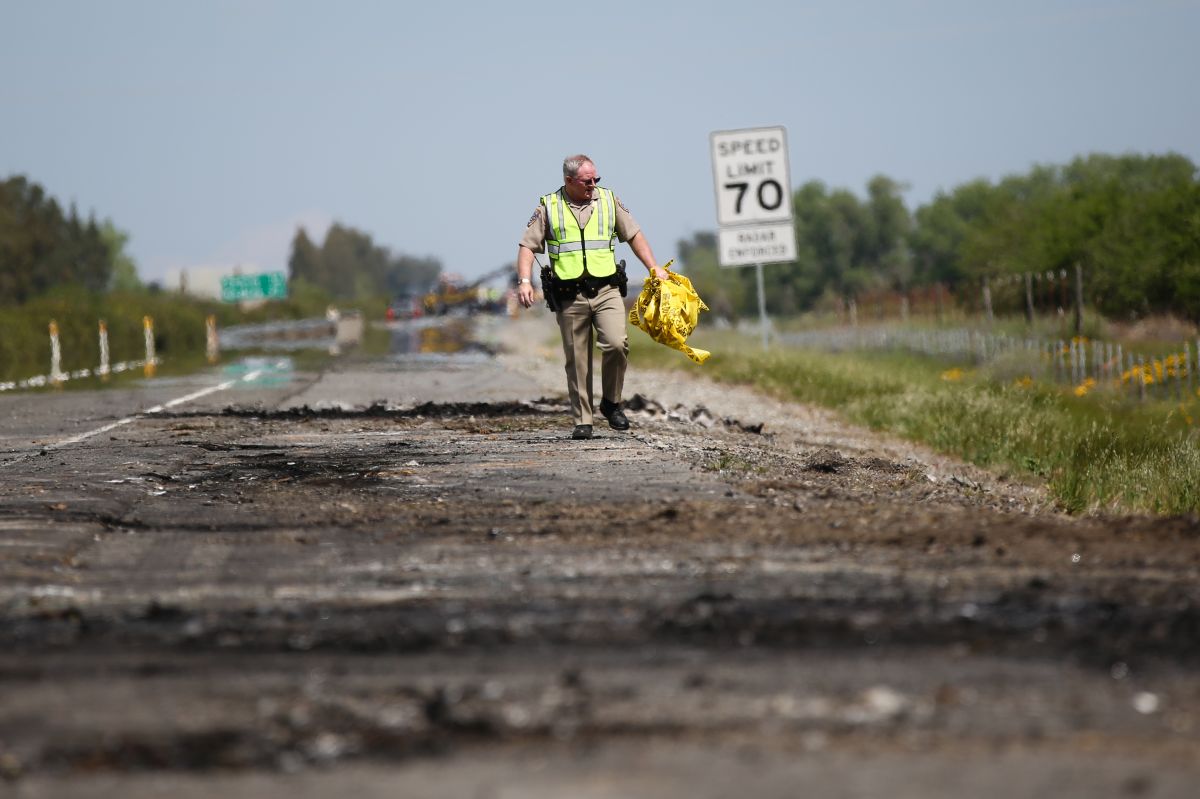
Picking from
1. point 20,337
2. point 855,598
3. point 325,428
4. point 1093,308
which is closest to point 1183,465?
point 325,428

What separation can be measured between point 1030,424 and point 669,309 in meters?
4.84

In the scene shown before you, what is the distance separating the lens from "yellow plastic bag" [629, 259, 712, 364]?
14.5 metres

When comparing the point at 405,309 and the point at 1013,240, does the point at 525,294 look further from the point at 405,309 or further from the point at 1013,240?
the point at 405,309

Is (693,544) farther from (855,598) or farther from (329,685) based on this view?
(329,685)

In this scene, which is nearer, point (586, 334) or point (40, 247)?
point (586, 334)

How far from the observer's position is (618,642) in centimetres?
519

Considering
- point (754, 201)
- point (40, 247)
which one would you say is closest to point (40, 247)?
point (40, 247)

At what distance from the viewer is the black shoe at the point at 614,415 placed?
14203 mm

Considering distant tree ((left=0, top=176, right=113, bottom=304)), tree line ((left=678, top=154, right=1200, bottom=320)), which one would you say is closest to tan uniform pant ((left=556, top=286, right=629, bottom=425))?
tree line ((left=678, top=154, right=1200, bottom=320))

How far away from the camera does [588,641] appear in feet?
17.1

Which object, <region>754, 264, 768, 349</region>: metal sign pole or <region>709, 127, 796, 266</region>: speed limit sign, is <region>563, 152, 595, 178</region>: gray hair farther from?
<region>709, 127, 796, 266</region>: speed limit sign

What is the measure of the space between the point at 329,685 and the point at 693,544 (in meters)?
2.82

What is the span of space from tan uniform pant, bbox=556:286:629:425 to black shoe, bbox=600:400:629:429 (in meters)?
0.56

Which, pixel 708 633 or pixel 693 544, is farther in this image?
pixel 693 544
